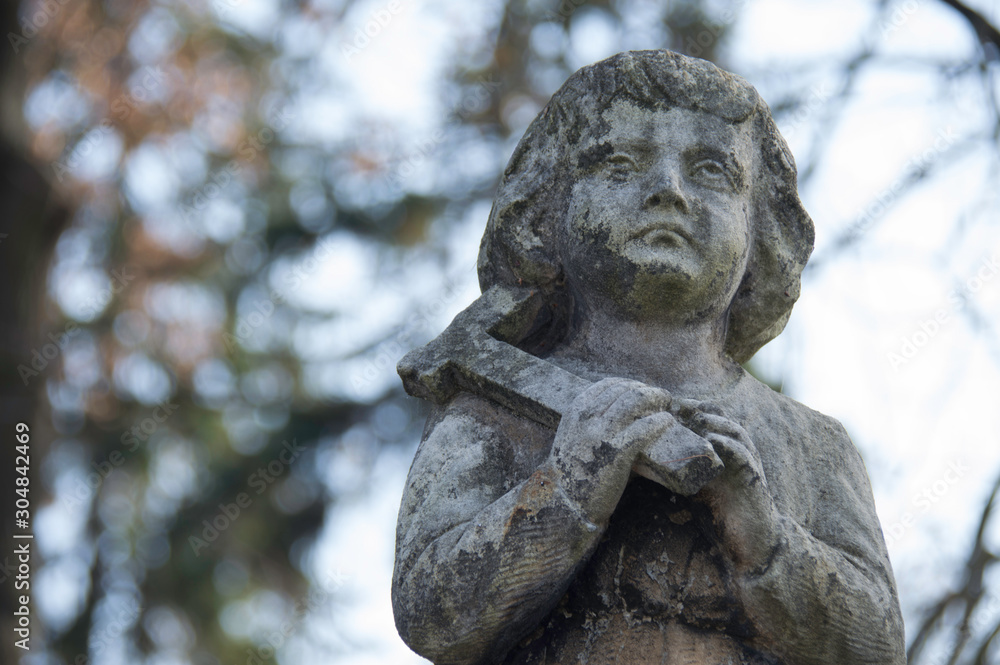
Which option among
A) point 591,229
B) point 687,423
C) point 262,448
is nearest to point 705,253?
point 591,229

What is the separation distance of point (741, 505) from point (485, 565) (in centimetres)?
64

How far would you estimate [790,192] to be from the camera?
11.8 ft

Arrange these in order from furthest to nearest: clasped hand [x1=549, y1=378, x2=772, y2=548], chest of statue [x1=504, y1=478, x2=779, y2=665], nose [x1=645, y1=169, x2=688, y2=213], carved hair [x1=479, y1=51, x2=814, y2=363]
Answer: carved hair [x1=479, y1=51, x2=814, y2=363] < nose [x1=645, y1=169, x2=688, y2=213] < chest of statue [x1=504, y1=478, x2=779, y2=665] < clasped hand [x1=549, y1=378, x2=772, y2=548]

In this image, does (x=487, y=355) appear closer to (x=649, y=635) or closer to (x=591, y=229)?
(x=591, y=229)

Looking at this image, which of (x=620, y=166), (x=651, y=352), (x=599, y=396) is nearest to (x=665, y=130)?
(x=620, y=166)

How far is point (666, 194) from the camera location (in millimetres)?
3209

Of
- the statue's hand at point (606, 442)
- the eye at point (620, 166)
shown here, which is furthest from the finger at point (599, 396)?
the eye at point (620, 166)

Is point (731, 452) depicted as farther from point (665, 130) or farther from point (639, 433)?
point (665, 130)

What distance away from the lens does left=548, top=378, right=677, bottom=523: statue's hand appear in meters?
2.80

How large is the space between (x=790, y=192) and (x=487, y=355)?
109 centimetres

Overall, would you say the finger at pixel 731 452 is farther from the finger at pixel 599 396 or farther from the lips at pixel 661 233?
the lips at pixel 661 233

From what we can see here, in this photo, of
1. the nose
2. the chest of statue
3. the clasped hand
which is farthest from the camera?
the nose

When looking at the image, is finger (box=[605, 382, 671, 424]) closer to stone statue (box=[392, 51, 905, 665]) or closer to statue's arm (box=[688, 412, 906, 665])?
stone statue (box=[392, 51, 905, 665])

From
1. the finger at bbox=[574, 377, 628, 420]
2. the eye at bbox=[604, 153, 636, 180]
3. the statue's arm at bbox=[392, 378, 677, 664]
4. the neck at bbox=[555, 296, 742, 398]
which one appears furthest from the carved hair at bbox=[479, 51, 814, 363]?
the statue's arm at bbox=[392, 378, 677, 664]
